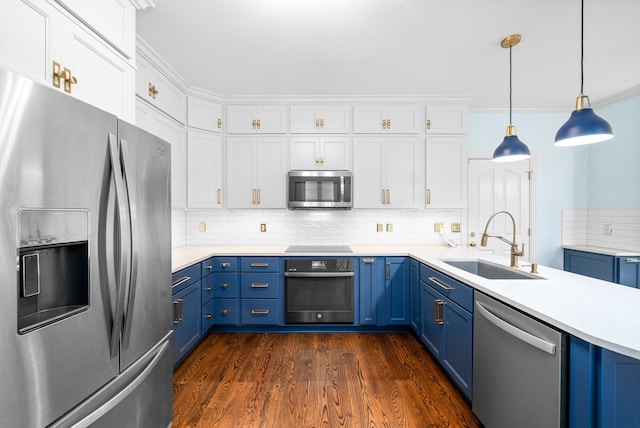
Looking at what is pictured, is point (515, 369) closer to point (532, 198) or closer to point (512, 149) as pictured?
point (512, 149)

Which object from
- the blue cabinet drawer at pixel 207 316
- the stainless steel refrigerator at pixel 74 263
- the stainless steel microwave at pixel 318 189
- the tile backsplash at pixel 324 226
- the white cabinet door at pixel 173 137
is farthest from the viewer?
the tile backsplash at pixel 324 226

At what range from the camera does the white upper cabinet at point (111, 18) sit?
1.39 meters

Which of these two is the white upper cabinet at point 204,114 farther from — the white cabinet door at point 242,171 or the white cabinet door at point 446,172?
the white cabinet door at point 446,172

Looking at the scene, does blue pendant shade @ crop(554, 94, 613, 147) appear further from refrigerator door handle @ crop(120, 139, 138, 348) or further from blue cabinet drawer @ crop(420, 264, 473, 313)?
refrigerator door handle @ crop(120, 139, 138, 348)

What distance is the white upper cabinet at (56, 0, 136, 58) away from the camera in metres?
1.39

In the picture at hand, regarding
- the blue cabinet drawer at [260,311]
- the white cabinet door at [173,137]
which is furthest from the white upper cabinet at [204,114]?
the blue cabinet drawer at [260,311]

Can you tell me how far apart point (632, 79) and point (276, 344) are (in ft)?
14.7

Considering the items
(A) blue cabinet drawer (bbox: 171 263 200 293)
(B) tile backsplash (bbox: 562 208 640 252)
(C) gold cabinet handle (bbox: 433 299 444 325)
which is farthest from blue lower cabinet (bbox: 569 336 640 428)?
(B) tile backsplash (bbox: 562 208 640 252)

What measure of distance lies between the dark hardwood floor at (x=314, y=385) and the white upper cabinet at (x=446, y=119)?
7.77ft

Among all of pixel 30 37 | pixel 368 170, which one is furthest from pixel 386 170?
pixel 30 37

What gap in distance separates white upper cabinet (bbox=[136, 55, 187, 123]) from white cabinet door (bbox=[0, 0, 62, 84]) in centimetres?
119

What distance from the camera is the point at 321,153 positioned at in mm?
3480

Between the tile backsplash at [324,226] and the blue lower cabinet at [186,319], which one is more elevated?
the tile backsplash at [324,226]

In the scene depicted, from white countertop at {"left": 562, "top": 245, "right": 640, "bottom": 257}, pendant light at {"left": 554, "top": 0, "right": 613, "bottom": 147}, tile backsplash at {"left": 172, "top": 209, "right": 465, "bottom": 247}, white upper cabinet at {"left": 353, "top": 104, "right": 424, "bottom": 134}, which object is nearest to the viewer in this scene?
pendant light at {"left": 554, "top": 0, "right": 613, "bottom": 147}
